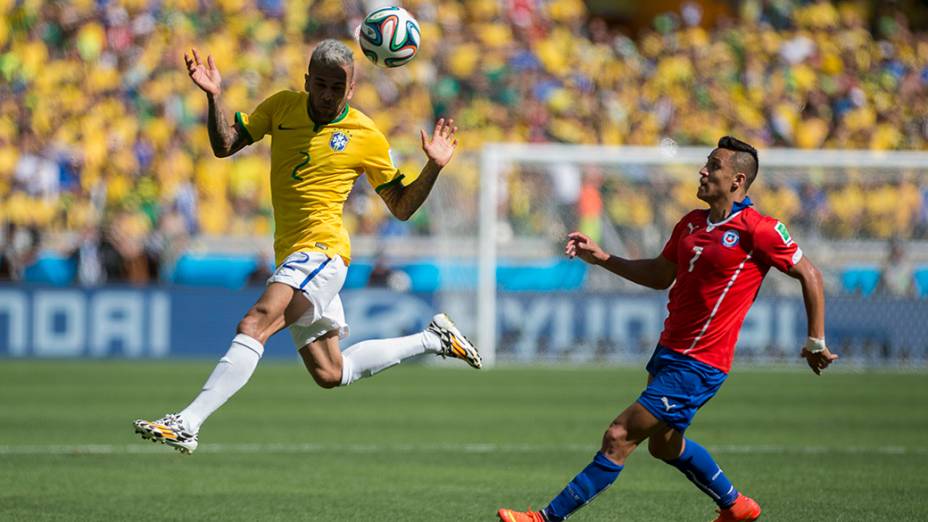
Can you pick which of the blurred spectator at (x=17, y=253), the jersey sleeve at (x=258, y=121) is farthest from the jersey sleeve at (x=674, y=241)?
the blurred spectator at (x=17, y=253)

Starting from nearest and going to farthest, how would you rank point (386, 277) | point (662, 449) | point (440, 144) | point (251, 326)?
point (662, 449), point (251, 326), point (440, 144), point (386, 277)

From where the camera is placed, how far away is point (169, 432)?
25.3ft

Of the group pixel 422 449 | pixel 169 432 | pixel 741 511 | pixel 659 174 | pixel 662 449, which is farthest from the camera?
pixel 659 174

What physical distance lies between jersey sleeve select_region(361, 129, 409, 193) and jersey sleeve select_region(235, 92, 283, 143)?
608 millimetres

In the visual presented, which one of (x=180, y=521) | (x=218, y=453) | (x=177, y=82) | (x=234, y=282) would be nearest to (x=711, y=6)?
(x=177, y=82)

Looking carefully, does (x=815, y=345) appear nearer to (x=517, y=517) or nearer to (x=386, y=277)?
(x=517, y=517)

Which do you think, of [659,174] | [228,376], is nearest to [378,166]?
[228,376]

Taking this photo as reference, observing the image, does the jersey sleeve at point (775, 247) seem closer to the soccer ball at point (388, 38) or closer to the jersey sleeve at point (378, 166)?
the jersey sleeve at point (378, 166)

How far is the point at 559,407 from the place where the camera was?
1659cm

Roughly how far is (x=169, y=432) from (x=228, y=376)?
0.59m

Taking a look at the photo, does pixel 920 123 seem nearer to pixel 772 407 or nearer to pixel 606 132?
pixel 606 132

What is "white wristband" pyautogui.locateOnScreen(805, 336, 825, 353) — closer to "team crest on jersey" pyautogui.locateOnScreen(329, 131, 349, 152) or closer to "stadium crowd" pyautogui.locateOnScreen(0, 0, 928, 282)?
"team crest on jersey" pyautogui.locateOnScreen(329, 131, 349, 152)

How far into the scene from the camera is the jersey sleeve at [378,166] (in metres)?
9.09

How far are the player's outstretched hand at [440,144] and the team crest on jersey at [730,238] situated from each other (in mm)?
1813
